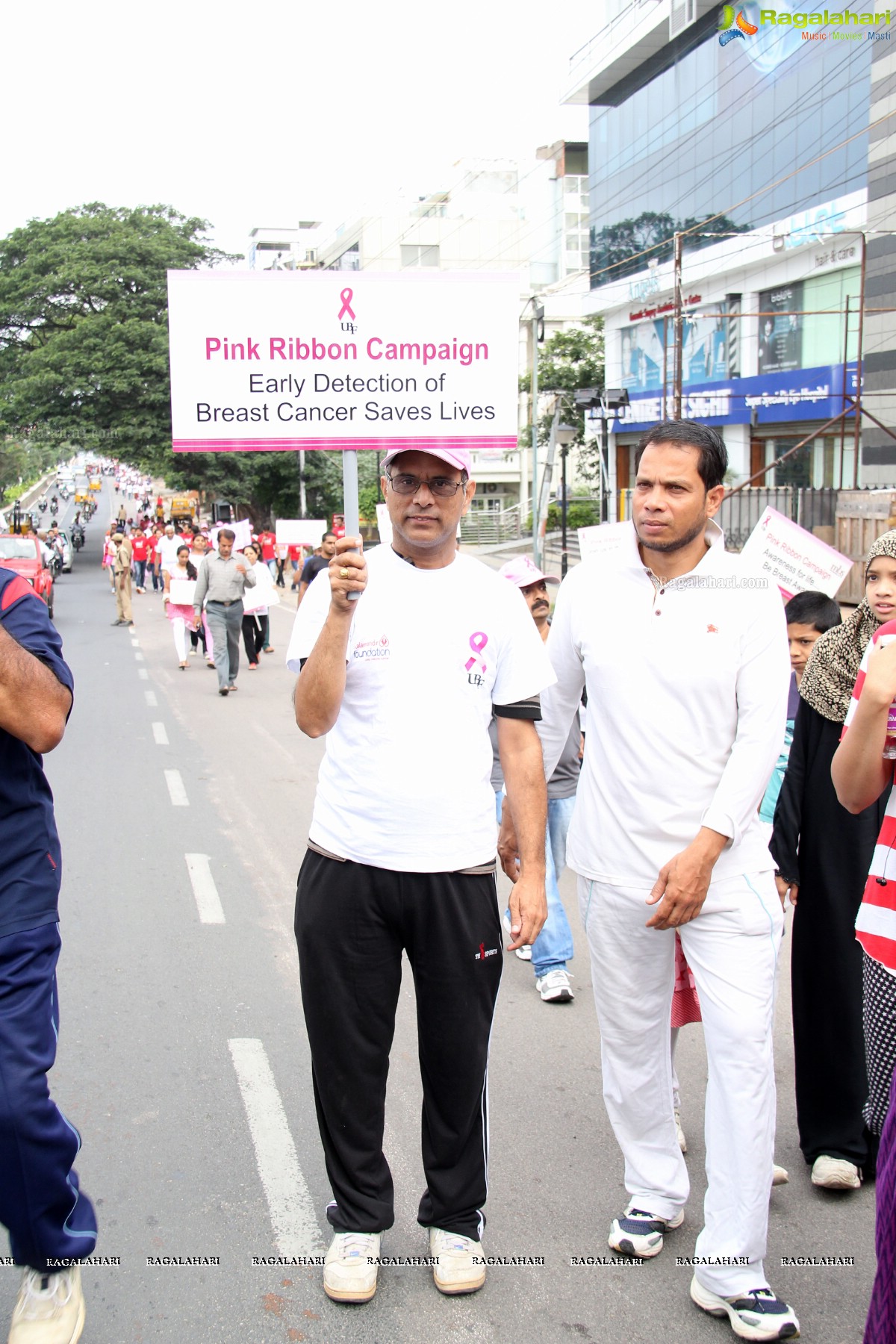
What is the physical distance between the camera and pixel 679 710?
10.1 ft

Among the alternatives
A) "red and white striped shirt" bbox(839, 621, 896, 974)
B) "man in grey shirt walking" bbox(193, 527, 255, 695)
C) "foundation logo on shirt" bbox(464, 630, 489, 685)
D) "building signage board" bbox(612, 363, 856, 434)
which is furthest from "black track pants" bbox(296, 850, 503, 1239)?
"building signage board" bbox(612, 363, 856, 434)

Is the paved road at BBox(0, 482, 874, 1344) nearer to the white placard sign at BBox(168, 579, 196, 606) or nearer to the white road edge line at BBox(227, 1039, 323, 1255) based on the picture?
the white road edge line at BBox(227, 1039, 323, 1255)

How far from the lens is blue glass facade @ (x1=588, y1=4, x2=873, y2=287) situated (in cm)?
3023

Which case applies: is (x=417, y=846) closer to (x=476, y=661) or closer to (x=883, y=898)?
(x=476, y=661)

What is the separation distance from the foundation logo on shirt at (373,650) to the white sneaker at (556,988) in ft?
8.58

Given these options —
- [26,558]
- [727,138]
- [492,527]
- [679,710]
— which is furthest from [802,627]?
[492,527]

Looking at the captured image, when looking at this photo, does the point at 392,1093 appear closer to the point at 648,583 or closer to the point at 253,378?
the point at 648,583

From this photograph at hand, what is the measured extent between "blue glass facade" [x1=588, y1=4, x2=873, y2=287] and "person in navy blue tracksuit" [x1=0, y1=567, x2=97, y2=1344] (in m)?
30.0

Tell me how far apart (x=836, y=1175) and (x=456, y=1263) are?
119 cm

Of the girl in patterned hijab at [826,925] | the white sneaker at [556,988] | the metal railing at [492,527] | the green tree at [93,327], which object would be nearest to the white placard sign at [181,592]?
the white sneaker at [556,988]

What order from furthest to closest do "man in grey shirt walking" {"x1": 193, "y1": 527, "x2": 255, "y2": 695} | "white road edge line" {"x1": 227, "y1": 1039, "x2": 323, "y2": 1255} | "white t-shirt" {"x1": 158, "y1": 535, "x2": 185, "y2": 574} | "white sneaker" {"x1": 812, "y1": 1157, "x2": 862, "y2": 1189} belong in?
"white t-shirt" {"x1": 158, "y1": 535, "x2": 185, "y2": 574} < "man in grey shirt walking" {"x1": 193, "y1": 527, "x2": 255, "y2": 695} < "white sneaker" {"x1": 812, "y1": 1157, "x2": 862, "y2": 1189} < "white road edge line" {"x1": 227, "y1": 1039, "x2": 323, "y2": 1255}

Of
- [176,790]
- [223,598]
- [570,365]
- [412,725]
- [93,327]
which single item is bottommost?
[176,790]

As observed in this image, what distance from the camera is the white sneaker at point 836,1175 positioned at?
11.4 feet

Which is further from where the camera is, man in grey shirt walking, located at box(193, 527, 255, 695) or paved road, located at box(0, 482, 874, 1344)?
man in grey shirt walking, located at box(193, 527, 255, 695)
